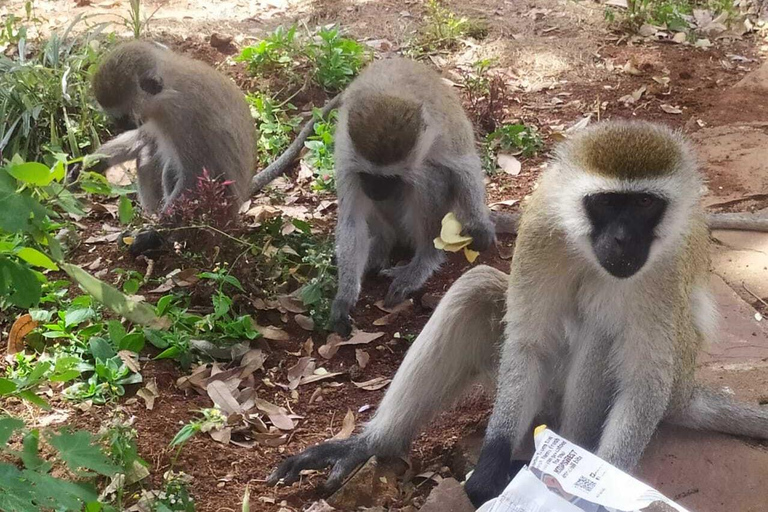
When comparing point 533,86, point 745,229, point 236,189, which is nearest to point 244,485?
point 236,189

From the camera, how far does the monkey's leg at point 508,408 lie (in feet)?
11.3

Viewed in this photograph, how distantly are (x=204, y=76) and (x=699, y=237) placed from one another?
13.5 feet

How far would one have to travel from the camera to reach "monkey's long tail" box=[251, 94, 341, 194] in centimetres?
701

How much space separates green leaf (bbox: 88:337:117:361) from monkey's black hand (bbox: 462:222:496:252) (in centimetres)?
262

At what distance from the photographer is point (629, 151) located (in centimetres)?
311

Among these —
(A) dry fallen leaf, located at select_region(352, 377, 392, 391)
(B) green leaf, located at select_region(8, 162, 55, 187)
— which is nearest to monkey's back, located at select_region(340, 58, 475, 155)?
(A) dry fallen leaf, located at select_region(352, 377, 392, 391)

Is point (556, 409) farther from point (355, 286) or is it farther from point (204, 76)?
point (204, 76)

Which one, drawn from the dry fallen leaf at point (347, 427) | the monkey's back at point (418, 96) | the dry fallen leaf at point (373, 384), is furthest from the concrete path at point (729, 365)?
the monkey's back at point (418, 96)

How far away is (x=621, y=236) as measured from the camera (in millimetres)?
3055

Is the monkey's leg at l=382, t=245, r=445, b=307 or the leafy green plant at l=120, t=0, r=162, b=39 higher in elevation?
the leafy green plant at l=120, t=0, r=162, b=39

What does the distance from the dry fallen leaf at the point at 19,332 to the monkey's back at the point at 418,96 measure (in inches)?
96.4

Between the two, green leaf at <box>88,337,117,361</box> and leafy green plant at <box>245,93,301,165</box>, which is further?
leafy green plant at <box>245,93,301,165</box>

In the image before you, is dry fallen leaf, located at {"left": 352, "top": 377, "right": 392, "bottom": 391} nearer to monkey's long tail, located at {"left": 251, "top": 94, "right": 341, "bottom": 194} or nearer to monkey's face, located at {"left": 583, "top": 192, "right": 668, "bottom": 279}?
monkey's face, located at {"left": 583, "top": 192, "right": 668, "bottom": 279}

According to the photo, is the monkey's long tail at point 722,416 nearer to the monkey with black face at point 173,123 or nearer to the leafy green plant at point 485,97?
the monkey with black face at point 173,123
